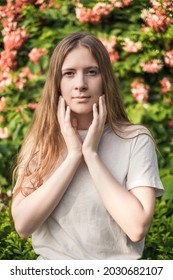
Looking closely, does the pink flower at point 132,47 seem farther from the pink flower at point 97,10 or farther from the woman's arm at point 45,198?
the woman's arm at point 45,198

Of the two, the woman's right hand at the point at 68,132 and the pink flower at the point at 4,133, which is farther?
the pink flower at the point at 4,133

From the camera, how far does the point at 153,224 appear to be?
3.70m

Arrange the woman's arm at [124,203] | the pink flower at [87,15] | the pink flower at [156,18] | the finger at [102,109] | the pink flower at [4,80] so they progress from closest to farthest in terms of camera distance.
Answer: the woman's arm at [124,203] → the finger at [102,109] → the pink flower at [156,18] → the pink flower at [87,15] → the pink flower at [4,80]

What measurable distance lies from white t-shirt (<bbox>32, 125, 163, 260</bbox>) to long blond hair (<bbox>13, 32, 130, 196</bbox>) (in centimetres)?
11

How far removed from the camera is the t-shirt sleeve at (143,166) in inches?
91.1

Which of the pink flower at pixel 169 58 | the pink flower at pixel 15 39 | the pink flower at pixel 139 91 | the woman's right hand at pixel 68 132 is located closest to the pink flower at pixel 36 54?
the pink flower at pixel 15 39

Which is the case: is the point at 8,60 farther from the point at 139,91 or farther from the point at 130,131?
the point at 130,131

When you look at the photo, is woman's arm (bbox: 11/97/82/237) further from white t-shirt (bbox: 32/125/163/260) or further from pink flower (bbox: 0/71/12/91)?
pink flower (bbox: 0/71/12/91)

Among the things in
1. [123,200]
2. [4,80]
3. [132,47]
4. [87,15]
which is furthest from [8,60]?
[123,200]

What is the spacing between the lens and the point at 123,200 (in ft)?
7.39

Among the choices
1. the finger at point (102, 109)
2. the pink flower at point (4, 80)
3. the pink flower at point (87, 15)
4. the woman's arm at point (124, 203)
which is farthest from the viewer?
the pink flower at point (4, 80)

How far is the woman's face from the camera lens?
2318 millimetres
